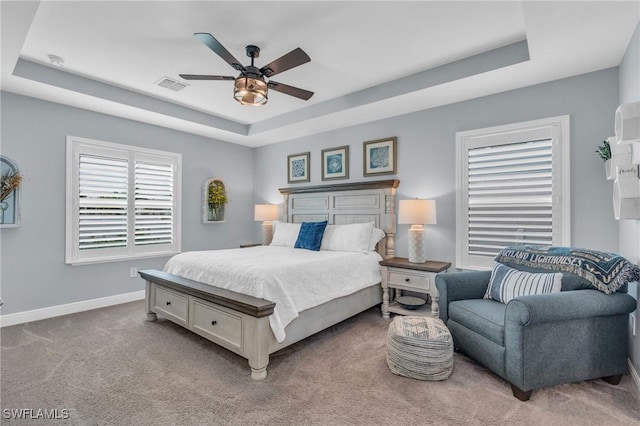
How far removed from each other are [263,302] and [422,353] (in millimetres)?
1241

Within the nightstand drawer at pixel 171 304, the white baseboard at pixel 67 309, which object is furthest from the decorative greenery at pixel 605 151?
the white baseboard at pixel 67 309

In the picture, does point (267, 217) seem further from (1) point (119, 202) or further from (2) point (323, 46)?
(2) point (323, 46)

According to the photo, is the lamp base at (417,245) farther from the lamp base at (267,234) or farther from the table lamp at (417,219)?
the lamp base at (267,234)

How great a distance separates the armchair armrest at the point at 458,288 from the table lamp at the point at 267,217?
3090mm

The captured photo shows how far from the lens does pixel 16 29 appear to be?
234 centimetres

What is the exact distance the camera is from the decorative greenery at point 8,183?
10.9 ft

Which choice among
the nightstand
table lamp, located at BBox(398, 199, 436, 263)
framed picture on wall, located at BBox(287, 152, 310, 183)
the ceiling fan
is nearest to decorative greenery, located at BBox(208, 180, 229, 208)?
framed picture on wall, located at BBox(287, 152, 310, 183)

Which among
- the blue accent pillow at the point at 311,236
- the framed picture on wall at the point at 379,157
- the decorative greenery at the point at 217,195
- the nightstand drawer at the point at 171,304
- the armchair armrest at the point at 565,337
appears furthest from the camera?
the decorative greenery at the point at 217,195

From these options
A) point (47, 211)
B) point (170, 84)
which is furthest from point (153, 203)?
point (170, 84)

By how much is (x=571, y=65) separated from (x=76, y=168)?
5472 millimetres

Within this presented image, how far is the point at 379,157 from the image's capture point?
4.41 metres

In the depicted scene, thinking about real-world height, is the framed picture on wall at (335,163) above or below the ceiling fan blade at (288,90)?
below

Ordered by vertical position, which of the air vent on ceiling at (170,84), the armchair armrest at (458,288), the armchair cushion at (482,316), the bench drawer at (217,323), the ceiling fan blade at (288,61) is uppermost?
the air vent on ceiling at (170,84)

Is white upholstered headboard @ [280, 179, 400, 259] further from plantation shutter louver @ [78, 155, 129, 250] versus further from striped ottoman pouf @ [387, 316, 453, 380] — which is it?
plantation shutter louver @ [78, 155, 129, 250]
